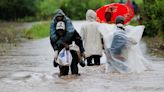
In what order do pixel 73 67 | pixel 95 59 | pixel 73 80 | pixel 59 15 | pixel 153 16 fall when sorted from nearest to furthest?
pixel 73 80 < pixel 59 15 < pixel 73 67 < pixel 95 59 < pixel 153 16

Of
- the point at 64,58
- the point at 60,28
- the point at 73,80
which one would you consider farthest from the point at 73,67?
the point at 60,28

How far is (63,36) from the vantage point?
1580 centimetres

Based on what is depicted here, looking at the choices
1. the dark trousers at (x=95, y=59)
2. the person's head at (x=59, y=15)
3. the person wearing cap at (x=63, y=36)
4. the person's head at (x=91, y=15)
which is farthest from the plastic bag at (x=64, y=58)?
the dark trousers at (x=95, y=59)

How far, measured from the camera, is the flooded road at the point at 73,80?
13.6 metres

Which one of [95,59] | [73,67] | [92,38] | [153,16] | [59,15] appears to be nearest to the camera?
[59,15]

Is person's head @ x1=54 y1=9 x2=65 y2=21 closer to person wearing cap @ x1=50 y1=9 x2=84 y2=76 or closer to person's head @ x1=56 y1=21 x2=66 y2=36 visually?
person wearing cap @ x1=50 y1=9 x2=84 y2=76

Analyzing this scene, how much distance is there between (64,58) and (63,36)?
1.86 ft

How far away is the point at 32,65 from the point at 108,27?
325 centimetres

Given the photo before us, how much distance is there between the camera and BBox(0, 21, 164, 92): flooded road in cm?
1358

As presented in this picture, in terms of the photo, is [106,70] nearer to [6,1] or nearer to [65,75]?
[65,75]

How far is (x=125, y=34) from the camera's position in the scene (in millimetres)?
16953

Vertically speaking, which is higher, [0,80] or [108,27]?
[108,27]

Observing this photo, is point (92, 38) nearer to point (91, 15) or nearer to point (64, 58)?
point (91, 15)

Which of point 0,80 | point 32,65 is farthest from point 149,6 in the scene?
point 0,80
